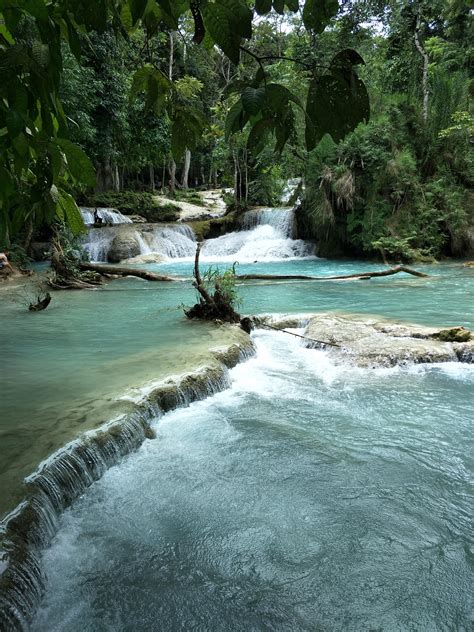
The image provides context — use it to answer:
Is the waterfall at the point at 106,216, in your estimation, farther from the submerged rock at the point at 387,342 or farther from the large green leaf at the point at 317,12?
the large green leaf at the point at 317,12

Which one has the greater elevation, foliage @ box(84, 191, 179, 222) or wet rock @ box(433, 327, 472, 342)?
foliage @ box(84, 191, 179, 222)

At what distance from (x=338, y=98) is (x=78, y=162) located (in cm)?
73

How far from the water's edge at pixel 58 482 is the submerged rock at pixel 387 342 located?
2119 mm

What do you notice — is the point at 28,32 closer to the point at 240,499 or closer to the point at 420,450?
the point at 240,499

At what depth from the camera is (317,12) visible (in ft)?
4.36

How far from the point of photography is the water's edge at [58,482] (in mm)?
2416

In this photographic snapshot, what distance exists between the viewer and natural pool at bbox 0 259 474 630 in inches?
99.6

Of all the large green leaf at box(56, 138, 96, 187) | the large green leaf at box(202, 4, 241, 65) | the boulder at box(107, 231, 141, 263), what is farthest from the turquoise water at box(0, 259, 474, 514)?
the boulder at box(107, 231, 141, 263)

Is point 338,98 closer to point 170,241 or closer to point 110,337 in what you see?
point 110,337

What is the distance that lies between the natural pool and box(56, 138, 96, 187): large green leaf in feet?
7.02

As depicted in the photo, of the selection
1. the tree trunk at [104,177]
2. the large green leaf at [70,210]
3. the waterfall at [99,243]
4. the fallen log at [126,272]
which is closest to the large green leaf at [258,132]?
the large green leaf at [70,210]

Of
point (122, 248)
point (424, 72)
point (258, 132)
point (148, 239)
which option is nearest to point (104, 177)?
point (148, 239)

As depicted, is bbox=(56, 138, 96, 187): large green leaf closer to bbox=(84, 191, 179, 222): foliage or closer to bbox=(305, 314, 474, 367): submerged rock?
bbox=(305, 314, 474, 367): submerged rock

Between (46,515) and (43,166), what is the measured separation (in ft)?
7.69
